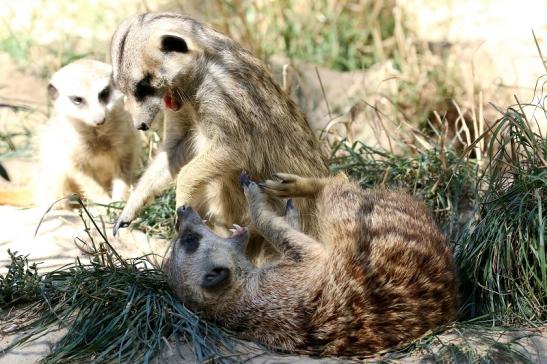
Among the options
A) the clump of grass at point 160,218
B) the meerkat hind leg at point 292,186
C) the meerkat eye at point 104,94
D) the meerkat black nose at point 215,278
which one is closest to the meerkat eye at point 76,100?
the meerkat eye at point 104,94

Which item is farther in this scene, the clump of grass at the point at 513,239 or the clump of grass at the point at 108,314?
the clump of grass at the point at 513,239

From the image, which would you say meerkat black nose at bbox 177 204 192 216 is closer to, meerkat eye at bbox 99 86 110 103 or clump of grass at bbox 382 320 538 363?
clump of grass at bbox 382 320 538 363

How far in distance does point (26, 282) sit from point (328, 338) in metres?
1.47

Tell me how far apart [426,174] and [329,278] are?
5.49 feet

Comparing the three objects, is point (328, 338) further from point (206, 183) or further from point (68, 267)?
point (68, 267)

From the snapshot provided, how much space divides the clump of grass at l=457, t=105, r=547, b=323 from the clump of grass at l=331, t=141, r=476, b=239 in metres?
0.52

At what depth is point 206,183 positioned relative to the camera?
4.25 m

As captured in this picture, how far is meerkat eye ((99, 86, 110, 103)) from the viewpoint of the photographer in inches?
216

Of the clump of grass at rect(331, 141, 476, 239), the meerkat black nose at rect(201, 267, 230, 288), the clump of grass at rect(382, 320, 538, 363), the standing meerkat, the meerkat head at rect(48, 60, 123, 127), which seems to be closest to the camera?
the clump of grass at rect(382, 320, 538, 363)

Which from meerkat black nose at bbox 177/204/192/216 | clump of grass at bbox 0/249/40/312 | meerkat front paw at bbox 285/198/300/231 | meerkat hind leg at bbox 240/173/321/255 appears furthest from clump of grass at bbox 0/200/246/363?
meerkat front paw at bbox 285/198/300/231

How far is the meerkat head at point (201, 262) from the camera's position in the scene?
3.66 meters

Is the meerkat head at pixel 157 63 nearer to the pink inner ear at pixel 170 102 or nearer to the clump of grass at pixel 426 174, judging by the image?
the pink inner ear at pixel 170 102

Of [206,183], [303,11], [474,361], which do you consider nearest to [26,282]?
[206,183]

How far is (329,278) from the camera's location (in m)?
3.59
